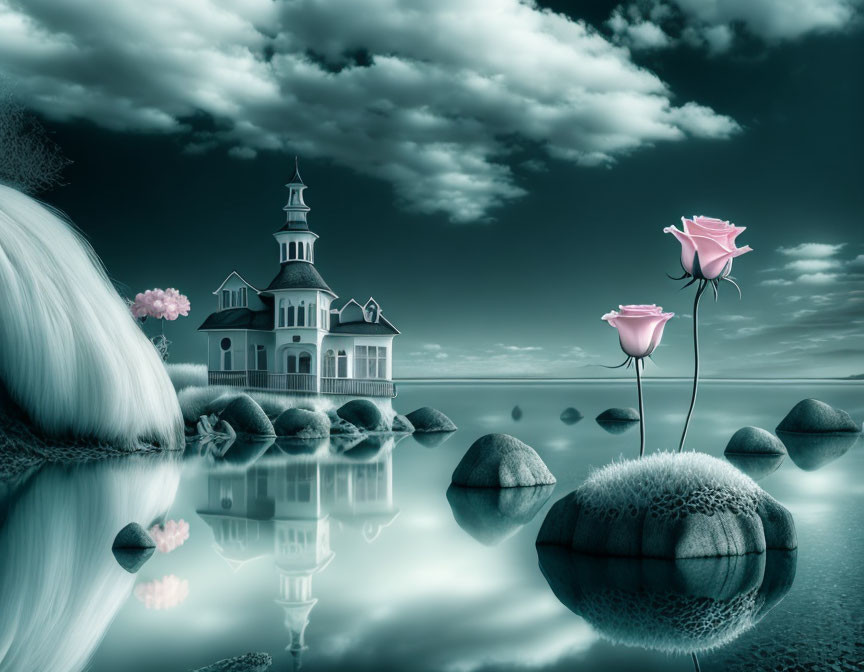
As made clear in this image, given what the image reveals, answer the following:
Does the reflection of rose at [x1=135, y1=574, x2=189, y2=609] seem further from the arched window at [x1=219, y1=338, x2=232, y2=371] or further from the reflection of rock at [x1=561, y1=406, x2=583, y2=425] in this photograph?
the reflection of rock at [x1=561, y1=406, x2=583, y2=425]

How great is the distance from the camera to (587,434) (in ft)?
100

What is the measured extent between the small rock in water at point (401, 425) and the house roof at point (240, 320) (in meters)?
10.4

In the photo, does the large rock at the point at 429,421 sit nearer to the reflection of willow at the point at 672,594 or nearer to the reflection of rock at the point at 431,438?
the reflection of rock at the point at 431,438

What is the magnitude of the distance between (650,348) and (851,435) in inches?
948

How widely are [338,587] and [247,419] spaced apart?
18908mm

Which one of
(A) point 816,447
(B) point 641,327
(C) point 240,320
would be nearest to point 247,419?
(C) point 240,320

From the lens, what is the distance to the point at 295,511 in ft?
39.4

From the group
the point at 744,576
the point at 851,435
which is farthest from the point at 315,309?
the point at 744,576

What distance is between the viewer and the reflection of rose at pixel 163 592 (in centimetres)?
667

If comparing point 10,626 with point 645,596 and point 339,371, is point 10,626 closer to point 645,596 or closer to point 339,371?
point 645,596

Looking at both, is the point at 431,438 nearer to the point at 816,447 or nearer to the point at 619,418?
the point at 816,447

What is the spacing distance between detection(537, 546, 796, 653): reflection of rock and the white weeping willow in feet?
22.9

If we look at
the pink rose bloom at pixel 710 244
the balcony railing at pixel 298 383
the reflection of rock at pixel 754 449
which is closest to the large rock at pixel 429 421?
the balcony railing at pixel 298 383

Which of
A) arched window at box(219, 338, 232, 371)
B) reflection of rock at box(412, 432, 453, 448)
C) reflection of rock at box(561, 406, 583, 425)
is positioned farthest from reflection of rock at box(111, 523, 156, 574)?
reflection of rock at box(561, 406, 583, 425)
